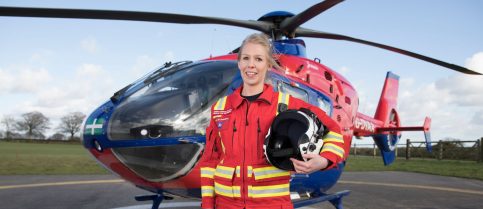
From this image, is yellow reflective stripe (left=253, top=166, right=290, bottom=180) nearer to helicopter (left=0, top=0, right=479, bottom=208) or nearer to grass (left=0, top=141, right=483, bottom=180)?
helicopter (left=0, top=0, right=479, bottom=208)

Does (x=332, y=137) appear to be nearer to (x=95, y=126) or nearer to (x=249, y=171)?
(x=249, y=171)

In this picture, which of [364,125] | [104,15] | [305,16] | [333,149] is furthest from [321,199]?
[364,125]

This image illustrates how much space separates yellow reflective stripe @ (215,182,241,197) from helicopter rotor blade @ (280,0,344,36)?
3.81m

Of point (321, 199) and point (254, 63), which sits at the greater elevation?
point (254, 63)

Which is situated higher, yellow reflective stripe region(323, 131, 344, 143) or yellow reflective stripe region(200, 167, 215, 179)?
yellow reflective stripe region(323, 131, 344, 143)

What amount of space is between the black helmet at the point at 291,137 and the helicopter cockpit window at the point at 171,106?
1.95 meters

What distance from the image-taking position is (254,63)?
2416 millimetres

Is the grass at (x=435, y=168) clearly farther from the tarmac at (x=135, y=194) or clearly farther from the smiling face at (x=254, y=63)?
the smiling face at (x=254, y=63)

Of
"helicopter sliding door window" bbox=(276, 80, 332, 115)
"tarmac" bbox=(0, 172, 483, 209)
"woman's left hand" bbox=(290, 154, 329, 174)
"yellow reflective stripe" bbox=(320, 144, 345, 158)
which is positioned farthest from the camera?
"tarmac" bbox=(0, 172, 483, 209)

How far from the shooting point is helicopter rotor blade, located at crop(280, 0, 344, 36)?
5608 mm

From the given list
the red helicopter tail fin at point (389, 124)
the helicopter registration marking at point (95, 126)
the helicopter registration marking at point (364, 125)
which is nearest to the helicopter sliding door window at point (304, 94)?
the helicopter registration marking at point (95, 126)

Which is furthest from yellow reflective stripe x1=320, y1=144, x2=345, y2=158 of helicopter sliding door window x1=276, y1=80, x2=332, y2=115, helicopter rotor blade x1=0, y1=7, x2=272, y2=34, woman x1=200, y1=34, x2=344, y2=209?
helicopter rotor blade x1=0, y1=7, x2=272, y2=34

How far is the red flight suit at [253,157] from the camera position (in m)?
2.35

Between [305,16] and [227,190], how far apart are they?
4.50 m
